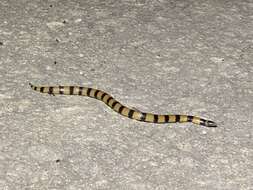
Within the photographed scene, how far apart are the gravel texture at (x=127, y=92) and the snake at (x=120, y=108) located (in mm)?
66

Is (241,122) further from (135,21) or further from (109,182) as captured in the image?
(135,21)

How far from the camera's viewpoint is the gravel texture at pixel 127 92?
6.62 metres

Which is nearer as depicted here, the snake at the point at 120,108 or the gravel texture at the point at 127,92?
the gravel texture at the point at 127,92

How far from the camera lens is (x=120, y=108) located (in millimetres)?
7559

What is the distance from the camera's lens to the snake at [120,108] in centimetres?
739

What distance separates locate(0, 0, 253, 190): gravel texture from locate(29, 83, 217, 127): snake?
66mm

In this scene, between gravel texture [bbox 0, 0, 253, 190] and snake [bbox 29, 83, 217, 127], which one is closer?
gravel texture [bbox 0, 0, 253, 190]

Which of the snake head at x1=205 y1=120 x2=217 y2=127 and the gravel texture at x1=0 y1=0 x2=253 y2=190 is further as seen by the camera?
the snake head at x1=205 y1=120 x2=217 y2=127

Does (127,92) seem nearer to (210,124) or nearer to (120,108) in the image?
(120,108)

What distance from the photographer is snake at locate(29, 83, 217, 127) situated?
7387 mm

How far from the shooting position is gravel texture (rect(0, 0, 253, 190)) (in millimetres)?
6617

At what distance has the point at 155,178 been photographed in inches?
258

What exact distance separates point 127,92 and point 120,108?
0.44 m

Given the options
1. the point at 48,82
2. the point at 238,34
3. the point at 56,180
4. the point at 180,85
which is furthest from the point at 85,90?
the point at 238,34
